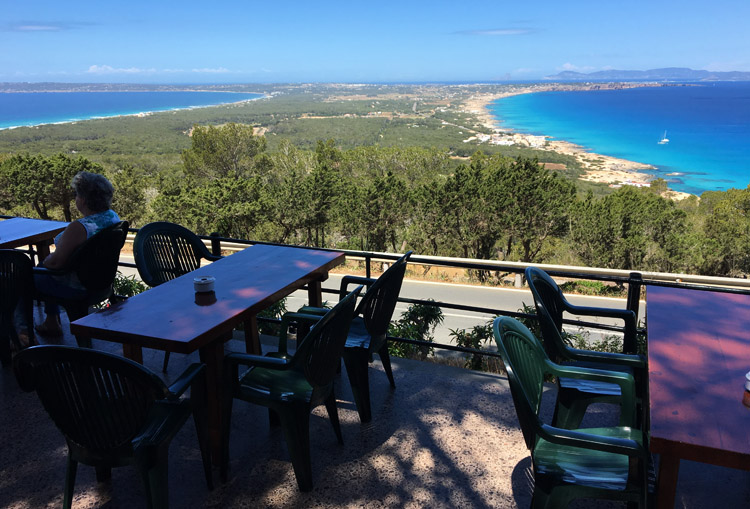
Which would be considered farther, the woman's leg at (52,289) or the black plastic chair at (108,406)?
the woman's leg at (52,289)

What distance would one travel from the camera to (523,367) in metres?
2.10

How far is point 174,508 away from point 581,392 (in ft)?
5.90

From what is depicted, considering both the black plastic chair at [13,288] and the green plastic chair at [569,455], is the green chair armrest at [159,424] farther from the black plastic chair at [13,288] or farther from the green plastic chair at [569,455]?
the black plastic chair at [13,288]

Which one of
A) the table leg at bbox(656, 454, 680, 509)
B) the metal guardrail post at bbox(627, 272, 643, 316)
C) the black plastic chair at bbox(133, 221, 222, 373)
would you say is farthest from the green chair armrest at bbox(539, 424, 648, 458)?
the black plastic chair at bbox(133, 221, 222, 373)

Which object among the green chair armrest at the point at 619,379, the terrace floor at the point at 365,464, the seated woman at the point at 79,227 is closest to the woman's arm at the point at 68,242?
the seated woman at the point at 79,227

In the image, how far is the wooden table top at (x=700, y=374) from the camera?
146 cm

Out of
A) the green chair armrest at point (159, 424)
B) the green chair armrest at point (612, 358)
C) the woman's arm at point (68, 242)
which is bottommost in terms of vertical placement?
the green chair armrest at point (159, 424)

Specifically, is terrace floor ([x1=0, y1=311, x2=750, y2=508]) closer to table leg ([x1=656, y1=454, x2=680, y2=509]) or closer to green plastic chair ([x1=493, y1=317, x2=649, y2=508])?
green plastic chair ([x1=493, y1=317, x2=649, y2=508])

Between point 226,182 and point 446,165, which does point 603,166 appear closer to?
point 446,165

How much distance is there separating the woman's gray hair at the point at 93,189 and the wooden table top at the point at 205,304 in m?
0.86

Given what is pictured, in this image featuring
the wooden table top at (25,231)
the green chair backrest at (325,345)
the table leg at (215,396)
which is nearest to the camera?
the green chair backrest at (325,345)

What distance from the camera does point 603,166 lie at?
72.8 metres

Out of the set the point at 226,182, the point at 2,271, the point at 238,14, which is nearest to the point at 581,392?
the point at 2,271

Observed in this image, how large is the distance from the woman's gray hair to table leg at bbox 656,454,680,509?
3.31 meters
